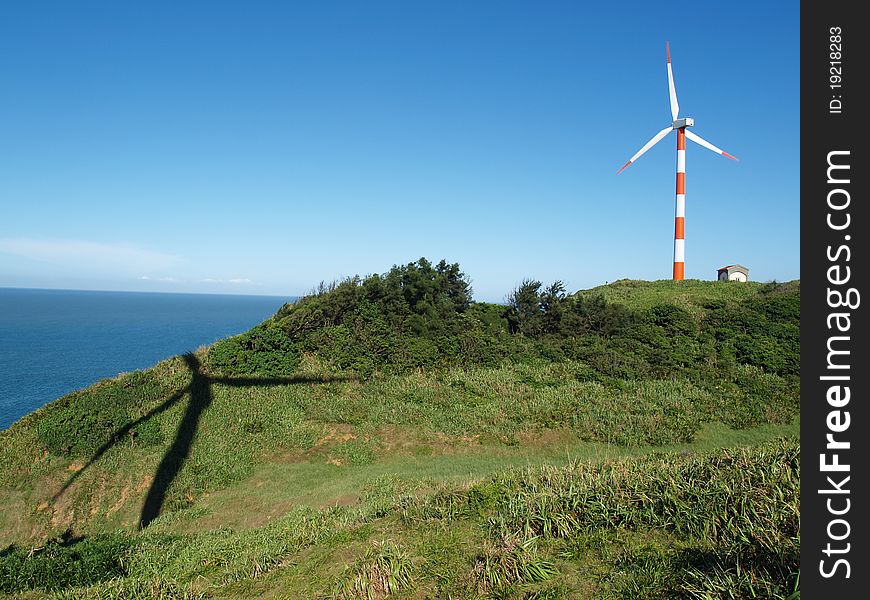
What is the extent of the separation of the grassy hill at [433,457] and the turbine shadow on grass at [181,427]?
10cm

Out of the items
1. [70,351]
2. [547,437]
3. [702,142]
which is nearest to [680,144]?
[702,142]

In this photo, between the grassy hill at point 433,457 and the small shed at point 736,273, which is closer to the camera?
the grassy hill at point 433,457

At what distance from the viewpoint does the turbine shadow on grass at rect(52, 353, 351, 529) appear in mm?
16562

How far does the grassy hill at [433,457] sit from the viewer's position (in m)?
6.98

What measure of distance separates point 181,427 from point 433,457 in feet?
35.4

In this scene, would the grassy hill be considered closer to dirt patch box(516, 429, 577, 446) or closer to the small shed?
dirt patch box(516, 429, 577, 446)

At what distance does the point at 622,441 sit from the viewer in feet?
61.9

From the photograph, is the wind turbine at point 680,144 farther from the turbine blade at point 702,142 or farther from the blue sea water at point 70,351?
the blue sea water at point 70,351

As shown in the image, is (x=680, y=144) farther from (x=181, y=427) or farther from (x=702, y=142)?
(x=181, y=427)

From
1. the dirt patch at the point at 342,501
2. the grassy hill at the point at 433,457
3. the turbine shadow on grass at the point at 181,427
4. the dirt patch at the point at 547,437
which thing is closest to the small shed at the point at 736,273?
the grassy hill at the point at 433,457
